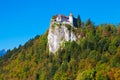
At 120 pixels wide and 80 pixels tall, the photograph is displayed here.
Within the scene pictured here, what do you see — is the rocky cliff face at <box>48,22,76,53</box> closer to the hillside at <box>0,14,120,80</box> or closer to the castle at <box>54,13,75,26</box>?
the hillside at <box>0,14,120,80</box>

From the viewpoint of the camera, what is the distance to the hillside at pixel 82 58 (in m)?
140

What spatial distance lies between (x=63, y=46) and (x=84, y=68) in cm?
2163

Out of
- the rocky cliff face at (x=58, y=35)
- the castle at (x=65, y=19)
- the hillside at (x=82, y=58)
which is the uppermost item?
the castle at (x=65, y=19)

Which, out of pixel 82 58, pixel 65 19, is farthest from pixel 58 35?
pixel 82 58

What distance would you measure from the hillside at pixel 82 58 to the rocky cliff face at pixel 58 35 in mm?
509

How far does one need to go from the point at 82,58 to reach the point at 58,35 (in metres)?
21.3

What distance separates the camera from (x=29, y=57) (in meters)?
194

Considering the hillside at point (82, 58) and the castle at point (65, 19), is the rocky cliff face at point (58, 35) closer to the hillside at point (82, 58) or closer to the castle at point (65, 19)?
the hillside at point (82, 58)

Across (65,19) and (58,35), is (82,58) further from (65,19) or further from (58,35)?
(58,35)

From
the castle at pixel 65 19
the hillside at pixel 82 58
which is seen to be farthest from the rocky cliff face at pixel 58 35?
the castle at pixel 65 19

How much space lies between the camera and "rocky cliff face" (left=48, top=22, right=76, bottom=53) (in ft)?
557

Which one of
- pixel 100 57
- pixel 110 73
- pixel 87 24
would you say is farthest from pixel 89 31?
pixel 110 73

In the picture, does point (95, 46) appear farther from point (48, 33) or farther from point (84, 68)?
point (48, 33)

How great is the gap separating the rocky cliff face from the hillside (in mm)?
509
